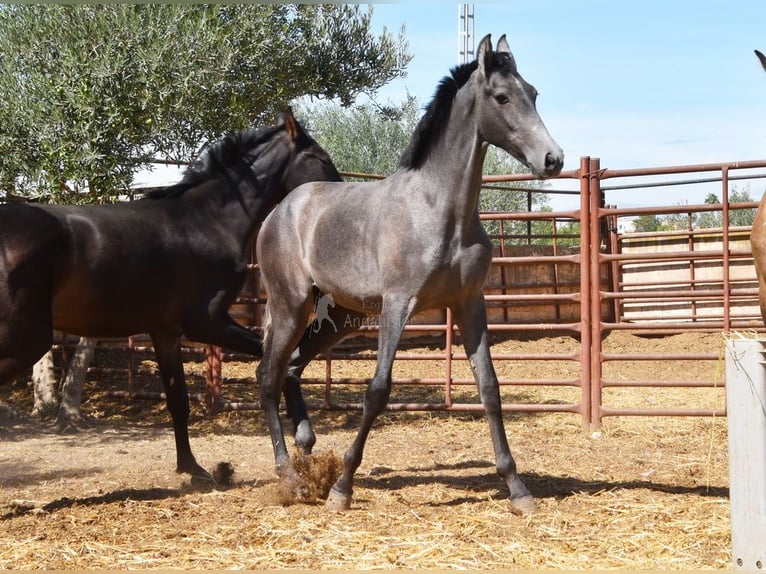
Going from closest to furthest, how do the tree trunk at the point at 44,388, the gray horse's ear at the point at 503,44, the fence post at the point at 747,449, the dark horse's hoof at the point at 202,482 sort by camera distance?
the fence post at the point at 747,449 → the gray horse's ear at the point at 503,44 → the dark horse's hoof at the point at 202,482 → the tree trunk at the point at 44,388

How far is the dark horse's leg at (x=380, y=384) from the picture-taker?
438 cm

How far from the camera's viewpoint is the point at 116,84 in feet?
20.6

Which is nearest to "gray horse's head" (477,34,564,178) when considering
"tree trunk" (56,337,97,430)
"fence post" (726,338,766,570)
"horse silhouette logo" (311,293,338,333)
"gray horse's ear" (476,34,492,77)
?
"gray horse's ear" (476,34,492,77)

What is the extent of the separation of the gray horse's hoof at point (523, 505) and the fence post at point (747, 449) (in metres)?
1.20

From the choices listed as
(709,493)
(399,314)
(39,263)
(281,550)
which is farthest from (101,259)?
(709,493)

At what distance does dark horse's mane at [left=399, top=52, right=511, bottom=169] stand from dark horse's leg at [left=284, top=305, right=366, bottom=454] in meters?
1.27

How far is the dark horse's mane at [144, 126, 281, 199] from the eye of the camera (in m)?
5.94

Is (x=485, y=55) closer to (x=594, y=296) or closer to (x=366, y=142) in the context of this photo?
(x=594, y=296)

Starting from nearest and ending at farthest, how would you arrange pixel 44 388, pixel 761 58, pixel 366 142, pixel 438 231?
pixel 761 58 → pixel 438 231 → pixel 44 388 → pixel 366 142

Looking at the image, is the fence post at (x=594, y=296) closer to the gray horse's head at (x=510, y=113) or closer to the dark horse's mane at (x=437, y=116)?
the dark horse's mane at (x=437, y=116)

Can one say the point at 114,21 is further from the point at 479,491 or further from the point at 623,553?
the point at 623,553

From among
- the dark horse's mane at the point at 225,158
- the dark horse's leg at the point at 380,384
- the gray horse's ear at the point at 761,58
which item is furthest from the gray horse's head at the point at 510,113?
the dark horse's mane at the point at 225,158

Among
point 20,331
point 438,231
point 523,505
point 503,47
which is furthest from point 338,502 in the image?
point 503,47

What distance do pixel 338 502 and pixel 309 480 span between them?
0.36 metres
